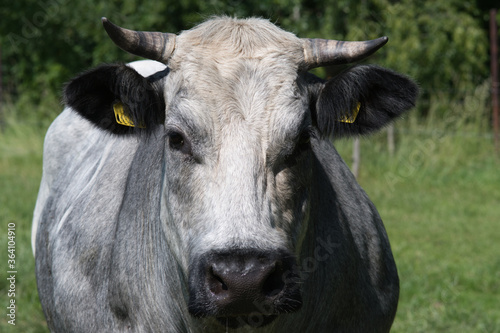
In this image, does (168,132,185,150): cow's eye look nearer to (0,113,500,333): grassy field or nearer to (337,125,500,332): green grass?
(0,113,500,333): grassy field

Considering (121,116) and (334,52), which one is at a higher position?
Answer: (334,52)

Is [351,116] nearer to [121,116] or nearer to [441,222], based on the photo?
[121,116]

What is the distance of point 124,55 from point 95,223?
10004 millimetres

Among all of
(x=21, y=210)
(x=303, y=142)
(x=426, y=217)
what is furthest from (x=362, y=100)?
(x=21, y=210)

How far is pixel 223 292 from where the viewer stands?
2271 mm

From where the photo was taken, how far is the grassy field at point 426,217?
545cm

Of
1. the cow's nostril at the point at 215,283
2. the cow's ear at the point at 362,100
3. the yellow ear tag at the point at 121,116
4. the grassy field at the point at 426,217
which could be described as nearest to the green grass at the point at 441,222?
the grassy field at the point at 426,217

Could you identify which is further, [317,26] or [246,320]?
[317,26]

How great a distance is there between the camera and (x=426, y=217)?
28.4 ft

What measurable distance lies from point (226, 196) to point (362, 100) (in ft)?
3.33

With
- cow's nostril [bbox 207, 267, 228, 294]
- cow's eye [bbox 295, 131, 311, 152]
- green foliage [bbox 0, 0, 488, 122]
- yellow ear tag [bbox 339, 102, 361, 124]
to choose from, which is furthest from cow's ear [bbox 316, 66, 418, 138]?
green foliage [bbox 0, 0, 488, 122]

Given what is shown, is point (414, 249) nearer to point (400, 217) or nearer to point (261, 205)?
point (400, 217)

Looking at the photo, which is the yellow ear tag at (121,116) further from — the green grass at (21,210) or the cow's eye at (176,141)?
the green grass at (21,210)

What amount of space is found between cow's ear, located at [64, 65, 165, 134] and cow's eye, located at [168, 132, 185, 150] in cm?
30
